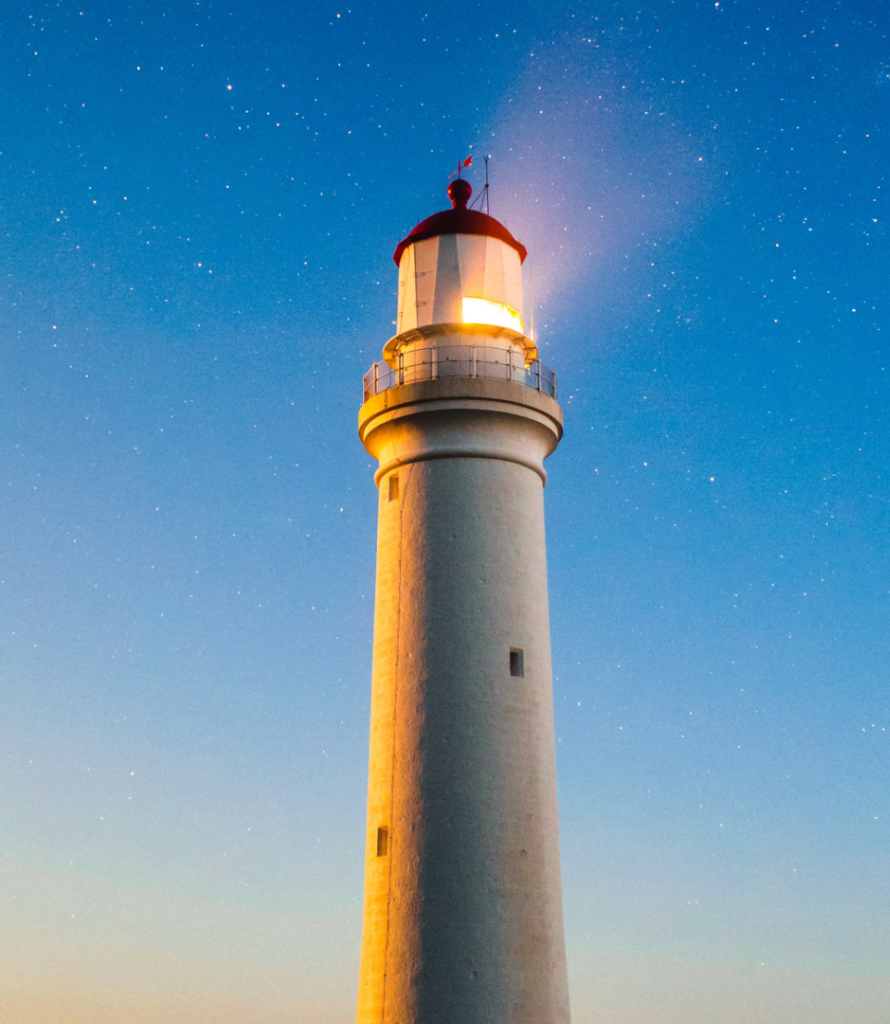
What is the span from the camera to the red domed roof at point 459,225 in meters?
23.7

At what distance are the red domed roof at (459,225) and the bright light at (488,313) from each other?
1539 millimetres

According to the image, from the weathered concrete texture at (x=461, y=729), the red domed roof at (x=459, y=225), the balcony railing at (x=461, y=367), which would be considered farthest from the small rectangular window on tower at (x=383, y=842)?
the red domed roof at (x=459, y=225)

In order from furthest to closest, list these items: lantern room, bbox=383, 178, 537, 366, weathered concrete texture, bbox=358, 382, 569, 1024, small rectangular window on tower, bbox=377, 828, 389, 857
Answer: lantern room, bbox=383, 178, 537, 366, small rectangular window on tower, bbox=377, 828, 389, 857, weathered concrete texture, bbox=358, 382, 569, 1024

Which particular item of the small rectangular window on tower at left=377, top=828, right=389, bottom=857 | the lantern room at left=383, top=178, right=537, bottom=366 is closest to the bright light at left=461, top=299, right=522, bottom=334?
the lantern room at left=383, top=178, right=537, bottom=366

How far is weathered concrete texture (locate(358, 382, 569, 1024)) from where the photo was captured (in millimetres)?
18938

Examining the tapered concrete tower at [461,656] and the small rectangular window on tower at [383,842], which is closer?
the tapered concrete tower at [461,656]

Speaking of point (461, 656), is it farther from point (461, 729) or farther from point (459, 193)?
point (459, 193)

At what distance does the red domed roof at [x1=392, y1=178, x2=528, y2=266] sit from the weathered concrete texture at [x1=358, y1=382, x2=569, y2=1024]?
3.79 m

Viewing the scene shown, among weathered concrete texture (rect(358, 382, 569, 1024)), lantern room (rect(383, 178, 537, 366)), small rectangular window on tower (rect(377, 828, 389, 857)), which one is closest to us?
weathered concrete texture (rect(358, 382, 569, 1024))

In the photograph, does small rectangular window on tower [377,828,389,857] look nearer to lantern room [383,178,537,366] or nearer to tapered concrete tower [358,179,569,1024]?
tapered concrete tower [358,179,569,1024]

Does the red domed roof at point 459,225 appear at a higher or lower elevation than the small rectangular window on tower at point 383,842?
higher

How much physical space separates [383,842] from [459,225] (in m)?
12.7

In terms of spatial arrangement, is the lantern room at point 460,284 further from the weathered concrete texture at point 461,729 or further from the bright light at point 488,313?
the weathered concrete texture at point 461,729

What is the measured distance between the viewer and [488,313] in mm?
23359
